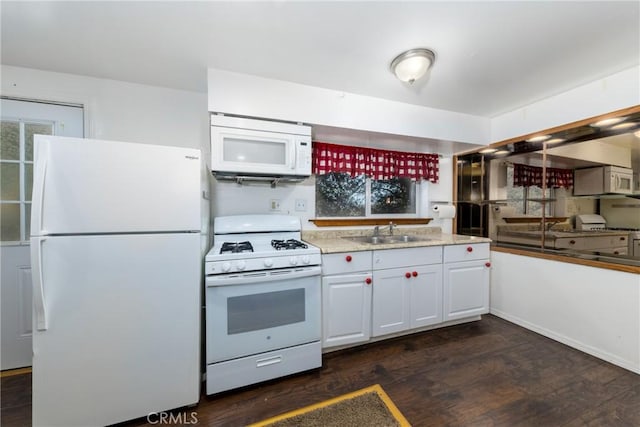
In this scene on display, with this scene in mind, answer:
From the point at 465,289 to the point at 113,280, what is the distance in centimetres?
284

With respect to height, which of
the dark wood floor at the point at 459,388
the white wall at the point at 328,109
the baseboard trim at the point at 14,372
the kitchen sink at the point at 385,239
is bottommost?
the dark wood floor at the point at 459,388

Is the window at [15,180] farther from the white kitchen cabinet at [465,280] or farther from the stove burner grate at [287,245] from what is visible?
the white kitchen cabinet at [465,280]

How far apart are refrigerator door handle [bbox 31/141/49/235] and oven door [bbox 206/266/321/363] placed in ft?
2.77

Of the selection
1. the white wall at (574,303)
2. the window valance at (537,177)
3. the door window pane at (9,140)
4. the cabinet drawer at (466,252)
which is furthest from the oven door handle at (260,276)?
the window valance at (537,177)

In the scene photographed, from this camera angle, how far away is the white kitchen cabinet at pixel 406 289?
2.07m

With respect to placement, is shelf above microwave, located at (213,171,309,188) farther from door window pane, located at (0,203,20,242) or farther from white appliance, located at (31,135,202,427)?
door window pane, located at (0,203,20,242)

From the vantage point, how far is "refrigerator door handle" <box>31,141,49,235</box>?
117 cm

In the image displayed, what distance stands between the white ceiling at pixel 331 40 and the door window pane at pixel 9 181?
77 centimetres

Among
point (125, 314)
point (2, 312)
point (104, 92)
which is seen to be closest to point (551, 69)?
point (125, 314)

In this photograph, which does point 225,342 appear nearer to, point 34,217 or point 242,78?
point 34,217

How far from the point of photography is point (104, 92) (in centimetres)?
200

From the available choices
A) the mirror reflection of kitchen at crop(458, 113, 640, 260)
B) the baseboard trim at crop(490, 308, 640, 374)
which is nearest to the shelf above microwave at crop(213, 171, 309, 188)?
the mirror reflection of kitchen at crop(458, 113, 640, 260)

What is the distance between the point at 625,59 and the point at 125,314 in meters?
3.64

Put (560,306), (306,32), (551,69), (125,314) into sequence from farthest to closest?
(560,306), (551,69), (306,32), (125,314)
